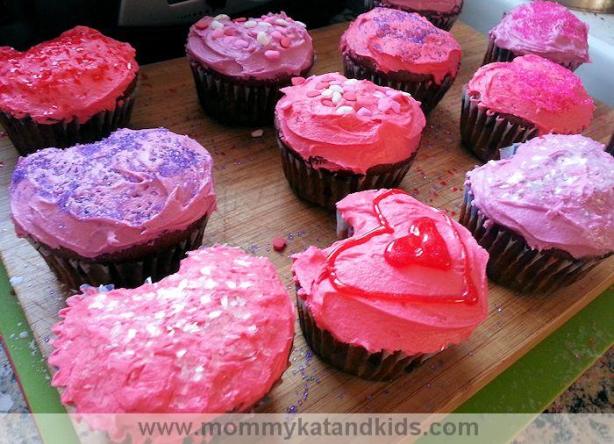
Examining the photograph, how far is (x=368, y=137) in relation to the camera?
2295 millimetres

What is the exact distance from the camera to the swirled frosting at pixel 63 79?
2264 millimetres

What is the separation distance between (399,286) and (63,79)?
157cm

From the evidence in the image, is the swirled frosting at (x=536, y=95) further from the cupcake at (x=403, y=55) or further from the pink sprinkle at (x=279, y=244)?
the pink sprinkle at (x=279, y=244)

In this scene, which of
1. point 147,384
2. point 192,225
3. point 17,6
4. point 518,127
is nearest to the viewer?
point 147,384

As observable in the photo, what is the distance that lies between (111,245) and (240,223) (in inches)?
25.0

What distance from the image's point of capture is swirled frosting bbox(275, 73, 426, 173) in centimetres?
229

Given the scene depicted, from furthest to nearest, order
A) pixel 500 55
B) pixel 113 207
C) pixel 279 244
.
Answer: pixel 500 55, pixel 279 244, pixel 113 207

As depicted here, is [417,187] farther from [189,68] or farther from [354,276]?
[189,68]

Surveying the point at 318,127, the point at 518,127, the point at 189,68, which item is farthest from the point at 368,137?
the point at 189,68

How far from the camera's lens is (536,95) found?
2605mm

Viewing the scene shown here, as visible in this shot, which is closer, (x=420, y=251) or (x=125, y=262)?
(x=420, y=251)

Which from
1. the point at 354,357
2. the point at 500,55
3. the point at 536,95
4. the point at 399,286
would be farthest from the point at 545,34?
the point at 354,357

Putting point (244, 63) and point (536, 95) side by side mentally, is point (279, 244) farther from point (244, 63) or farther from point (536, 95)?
point (536, 95)

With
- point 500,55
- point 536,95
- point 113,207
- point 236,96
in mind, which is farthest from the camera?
point 500,55
